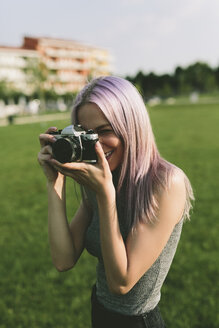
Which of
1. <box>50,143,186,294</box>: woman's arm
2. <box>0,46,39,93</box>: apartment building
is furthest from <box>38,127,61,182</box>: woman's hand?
<box>0,46,39,93</box>: apartment building

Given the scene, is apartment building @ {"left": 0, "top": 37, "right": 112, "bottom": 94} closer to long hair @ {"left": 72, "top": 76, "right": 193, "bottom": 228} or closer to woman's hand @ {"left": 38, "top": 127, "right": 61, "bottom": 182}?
woman's hand @ {"left": 38, "top": 127, "right": 61, "bottom": 182}

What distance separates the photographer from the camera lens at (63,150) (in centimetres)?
136

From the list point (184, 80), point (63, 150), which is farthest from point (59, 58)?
point (63, 150)

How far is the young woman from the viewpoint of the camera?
1287 mm

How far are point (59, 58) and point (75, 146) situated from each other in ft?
252

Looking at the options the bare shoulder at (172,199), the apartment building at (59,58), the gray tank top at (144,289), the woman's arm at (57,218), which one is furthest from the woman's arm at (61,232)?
the apartment building at (59,58)

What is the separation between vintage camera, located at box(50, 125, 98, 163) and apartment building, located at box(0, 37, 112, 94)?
63.2 meters

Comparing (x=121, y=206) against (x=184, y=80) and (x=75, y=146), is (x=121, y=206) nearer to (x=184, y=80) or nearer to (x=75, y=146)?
(x=75, y=146)

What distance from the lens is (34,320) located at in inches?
119

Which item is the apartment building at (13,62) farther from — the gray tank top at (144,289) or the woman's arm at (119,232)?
the woman's arm at (119,232)

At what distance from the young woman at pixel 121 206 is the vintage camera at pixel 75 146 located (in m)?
0.04

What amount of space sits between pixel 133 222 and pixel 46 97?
190 ft

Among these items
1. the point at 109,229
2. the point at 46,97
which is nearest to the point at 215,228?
the point at 109,229

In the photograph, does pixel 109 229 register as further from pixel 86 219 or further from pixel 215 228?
pixel 215 228
